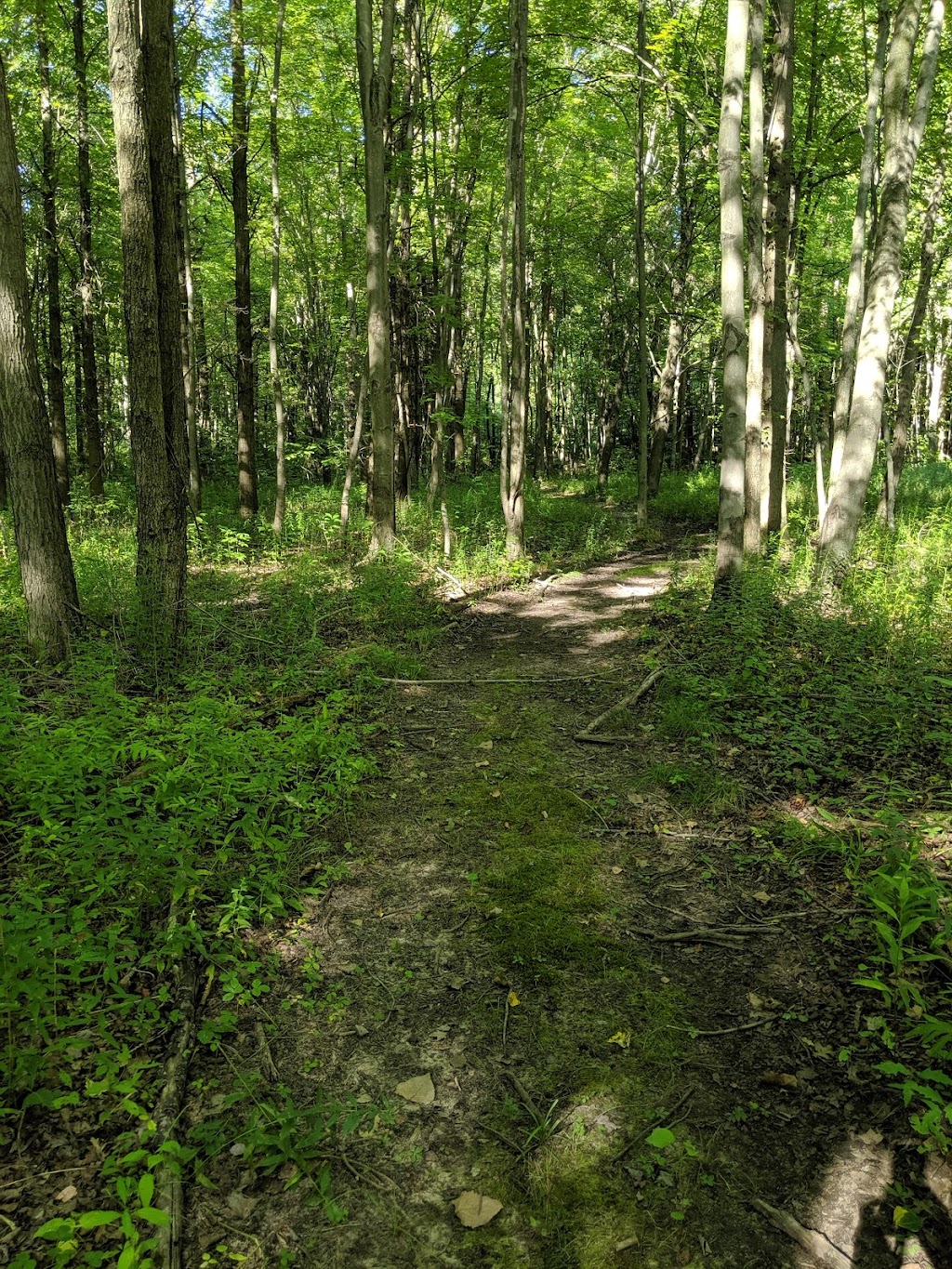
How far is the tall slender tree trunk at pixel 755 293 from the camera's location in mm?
8648

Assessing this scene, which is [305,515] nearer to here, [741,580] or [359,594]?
[359,594]

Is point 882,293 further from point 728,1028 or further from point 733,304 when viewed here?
point 728,1028

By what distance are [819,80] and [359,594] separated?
13.8m

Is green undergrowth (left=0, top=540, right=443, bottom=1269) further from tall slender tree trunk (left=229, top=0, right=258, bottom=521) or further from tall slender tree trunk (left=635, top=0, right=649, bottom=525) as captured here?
tall slender tree trunk (left=635, top=0, right=649, bottom=525)

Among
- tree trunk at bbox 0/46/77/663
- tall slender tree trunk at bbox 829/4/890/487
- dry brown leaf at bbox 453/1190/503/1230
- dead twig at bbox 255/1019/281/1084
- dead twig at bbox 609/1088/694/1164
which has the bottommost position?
dry brown leaf at bbox 453/1190/503/1230

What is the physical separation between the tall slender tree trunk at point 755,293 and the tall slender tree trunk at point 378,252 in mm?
4857

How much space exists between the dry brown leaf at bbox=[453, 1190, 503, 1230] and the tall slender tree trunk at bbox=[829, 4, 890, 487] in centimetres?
947

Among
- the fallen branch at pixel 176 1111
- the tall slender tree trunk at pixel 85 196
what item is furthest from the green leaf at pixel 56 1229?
the tall slender tree trunk at pixel 85 196

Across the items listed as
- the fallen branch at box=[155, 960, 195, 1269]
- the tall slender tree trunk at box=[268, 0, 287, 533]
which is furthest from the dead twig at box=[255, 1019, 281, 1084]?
the tall slender tree trunk at box=[268, 0, 287, 533]

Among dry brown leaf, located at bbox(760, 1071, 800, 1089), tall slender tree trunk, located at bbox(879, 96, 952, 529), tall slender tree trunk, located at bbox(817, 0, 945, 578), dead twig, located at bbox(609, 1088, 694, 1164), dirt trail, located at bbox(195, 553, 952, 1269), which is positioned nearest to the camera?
dirt trail, located at bbox(195, 553, 952, 1269)

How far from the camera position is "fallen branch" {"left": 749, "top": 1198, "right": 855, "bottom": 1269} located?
2123 millimetres

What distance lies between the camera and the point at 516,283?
11031mm

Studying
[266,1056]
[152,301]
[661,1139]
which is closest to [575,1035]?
[661,1139]

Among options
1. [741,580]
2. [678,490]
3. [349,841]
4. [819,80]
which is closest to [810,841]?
[349,841]
